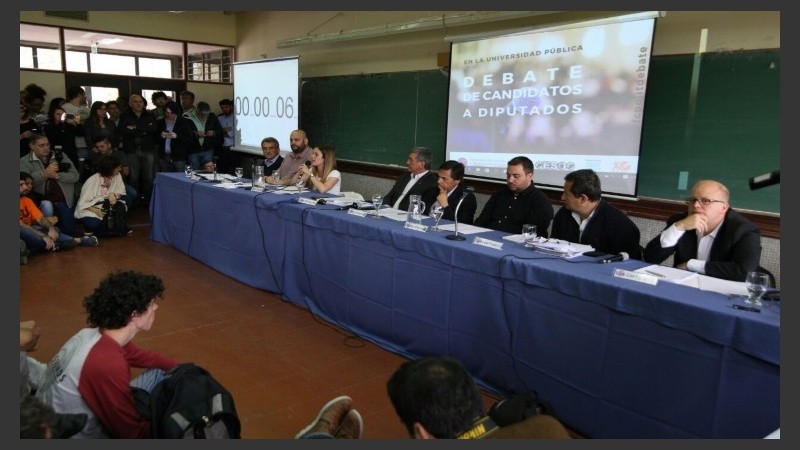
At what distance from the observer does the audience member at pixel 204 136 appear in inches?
284

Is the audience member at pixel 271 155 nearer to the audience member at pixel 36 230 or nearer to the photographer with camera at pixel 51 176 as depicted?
the audience member at pixel 36 230

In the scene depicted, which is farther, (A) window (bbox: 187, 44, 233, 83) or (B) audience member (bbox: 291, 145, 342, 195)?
(A) window (bbox: 187, 44, 233, 83)

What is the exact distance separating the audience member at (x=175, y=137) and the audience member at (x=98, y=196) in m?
1.54

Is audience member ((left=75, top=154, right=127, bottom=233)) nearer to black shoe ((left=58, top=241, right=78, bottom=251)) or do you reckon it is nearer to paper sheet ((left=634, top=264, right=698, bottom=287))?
black shoe ((left=58, top=241, right=78, bottom=251))

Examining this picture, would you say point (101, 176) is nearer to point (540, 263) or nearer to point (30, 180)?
point (30, 180)

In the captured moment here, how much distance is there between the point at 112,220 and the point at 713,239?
564cm

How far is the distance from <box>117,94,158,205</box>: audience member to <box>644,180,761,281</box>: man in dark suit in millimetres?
6607

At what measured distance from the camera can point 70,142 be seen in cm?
641

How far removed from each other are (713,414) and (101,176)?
19.4ft

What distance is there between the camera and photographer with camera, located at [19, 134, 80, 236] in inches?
202

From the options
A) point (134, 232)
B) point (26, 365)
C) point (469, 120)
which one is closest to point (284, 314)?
point (26, 365)

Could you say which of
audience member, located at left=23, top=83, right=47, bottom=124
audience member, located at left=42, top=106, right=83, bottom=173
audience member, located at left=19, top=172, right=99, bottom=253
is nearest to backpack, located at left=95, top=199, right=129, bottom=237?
audience member, located at left=19, top=172, right=99, bottom=253

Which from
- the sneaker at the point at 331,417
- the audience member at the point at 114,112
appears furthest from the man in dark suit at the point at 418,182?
the audience member at the point at 114,112

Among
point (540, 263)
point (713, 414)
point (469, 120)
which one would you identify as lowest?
point (713, 414)
